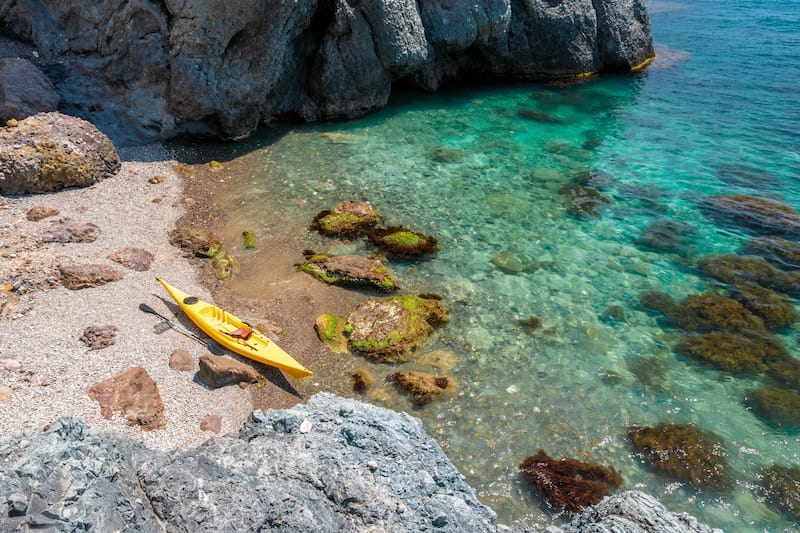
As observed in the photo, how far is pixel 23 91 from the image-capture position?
1584 centimetres

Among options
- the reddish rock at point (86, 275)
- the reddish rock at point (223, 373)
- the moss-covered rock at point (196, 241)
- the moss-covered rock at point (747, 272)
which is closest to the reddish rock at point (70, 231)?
the reddish rock at point (86, 275)

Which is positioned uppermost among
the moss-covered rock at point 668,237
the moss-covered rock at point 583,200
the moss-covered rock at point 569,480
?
the moss-covered rock at point 583,200

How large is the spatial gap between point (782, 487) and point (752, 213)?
36.3 ft

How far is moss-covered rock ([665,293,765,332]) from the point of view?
1186 cm

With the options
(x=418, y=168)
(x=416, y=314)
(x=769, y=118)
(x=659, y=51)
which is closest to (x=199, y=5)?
(x=418, y=168)

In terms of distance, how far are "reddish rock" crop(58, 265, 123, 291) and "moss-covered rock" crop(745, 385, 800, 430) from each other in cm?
1393

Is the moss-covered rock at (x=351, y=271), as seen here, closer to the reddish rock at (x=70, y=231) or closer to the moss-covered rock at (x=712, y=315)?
the reddish rock at (x=70, y=231)

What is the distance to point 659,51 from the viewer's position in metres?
34.4

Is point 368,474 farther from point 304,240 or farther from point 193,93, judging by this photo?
point 193,93

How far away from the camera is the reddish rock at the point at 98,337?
30.4 ft

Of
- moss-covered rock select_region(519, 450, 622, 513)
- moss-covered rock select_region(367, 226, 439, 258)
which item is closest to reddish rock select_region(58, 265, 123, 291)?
moss-covered rock select_region(367, 226, 439, 258)

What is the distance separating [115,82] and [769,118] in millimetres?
28925

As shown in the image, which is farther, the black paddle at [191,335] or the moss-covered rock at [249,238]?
the moss-covered rock at [249,238]

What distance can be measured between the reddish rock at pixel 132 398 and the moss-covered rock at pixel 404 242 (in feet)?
23.0
